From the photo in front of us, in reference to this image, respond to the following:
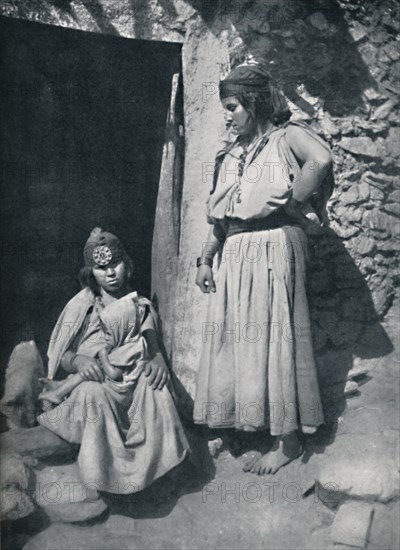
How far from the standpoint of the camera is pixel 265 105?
3.40m

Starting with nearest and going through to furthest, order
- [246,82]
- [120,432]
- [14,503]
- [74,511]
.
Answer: [14,503], [74,511], [120,432], [246,82]

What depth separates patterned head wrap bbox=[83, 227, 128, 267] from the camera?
11.2 ft

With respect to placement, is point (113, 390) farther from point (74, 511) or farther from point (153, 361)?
point (74, 511)

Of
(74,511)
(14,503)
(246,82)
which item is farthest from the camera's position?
(246,82)

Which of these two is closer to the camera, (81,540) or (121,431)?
(81,540)

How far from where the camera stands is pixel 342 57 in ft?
12.8

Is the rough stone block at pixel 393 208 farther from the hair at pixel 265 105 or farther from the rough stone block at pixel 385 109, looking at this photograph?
the hair at pixel 265 105

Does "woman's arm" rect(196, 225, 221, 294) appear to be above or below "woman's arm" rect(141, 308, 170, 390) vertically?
above

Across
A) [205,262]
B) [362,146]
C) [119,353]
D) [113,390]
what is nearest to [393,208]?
[362,146]

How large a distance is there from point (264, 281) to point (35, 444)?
3.84 ft

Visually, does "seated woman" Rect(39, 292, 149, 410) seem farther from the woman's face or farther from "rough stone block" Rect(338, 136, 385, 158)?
"rough stone block" Rect(338, 136, 385, 158)

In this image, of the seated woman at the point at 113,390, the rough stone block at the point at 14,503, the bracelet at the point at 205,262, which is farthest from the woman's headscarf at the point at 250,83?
the rough stone block at the point at 14,503

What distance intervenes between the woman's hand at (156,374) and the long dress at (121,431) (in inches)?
0.9

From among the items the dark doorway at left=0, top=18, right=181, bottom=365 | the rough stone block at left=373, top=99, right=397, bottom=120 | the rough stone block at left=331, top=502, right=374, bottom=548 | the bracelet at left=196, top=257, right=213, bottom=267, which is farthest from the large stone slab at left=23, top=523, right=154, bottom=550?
the rough stone block at left=373, top=99, right=397, bottom=120
